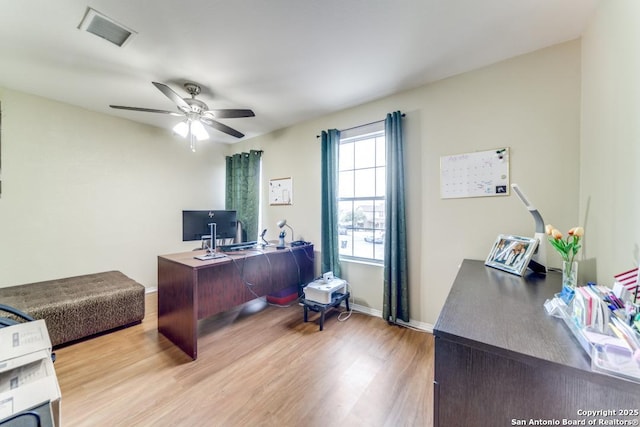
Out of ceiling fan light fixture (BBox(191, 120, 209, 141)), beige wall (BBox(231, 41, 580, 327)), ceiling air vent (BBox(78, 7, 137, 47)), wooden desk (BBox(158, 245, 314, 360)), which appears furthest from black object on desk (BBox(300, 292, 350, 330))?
ceiling air vent (BBox(78, 7, 137, 47))

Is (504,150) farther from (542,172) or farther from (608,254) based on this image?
(608,254)

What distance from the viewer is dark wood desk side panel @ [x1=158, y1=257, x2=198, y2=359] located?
6.46ft

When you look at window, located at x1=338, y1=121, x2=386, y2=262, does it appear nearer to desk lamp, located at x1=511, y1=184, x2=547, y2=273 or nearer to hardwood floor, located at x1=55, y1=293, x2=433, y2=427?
hardwood floor, located at x1=55, y1=293, x2=433, y2=427

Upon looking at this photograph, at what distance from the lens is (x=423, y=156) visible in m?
2.39

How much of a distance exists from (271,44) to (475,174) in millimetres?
2029

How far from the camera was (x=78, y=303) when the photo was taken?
2.16 m

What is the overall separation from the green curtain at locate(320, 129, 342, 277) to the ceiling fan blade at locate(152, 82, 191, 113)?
1.52m

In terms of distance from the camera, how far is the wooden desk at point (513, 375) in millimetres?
599

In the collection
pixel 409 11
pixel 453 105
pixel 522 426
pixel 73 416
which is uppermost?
pixel 409 11

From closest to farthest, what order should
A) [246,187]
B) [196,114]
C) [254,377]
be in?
[254,377], [196,114], [246,187]

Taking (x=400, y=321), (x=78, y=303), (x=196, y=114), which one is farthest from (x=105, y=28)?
(x=400, y=321)

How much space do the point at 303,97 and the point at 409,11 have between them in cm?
137

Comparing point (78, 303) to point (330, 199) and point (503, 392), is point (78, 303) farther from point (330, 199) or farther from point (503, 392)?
point (503, 392)

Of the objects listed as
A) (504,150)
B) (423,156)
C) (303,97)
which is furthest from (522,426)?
(303,97)
